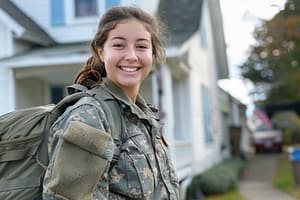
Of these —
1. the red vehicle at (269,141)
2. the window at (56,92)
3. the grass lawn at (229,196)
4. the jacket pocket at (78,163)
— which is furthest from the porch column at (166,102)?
the red vehicle at (269,141)

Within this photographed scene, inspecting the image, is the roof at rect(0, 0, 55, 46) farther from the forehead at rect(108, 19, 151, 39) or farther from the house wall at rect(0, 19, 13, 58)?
the forehead at rect(108, 19, 151, 39)

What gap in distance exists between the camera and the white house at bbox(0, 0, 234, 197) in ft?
29.7

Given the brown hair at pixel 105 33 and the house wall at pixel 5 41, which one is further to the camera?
the house wall at pixel 5 41

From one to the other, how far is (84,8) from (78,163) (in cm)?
961

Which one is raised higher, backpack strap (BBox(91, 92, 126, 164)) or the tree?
the tree

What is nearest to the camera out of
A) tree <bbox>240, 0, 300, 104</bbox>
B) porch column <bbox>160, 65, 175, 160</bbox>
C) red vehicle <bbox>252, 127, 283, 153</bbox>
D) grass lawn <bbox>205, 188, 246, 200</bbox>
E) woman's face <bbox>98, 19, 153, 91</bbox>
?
woman's face <bbox>98, 19, 153, 91</bbox>

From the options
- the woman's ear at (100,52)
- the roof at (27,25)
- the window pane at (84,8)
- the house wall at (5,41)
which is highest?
the window pane at (84,8)

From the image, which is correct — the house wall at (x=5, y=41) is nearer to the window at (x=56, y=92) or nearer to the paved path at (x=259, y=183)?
the window at (x=56, y=92)

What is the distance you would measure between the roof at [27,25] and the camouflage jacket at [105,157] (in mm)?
8049

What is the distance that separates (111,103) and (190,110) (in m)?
9.84

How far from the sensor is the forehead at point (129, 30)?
191cm

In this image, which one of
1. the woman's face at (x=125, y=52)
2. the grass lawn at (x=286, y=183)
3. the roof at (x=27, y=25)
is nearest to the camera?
the woman's face at (x=125, y=52)

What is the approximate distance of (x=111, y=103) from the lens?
5.92 ft

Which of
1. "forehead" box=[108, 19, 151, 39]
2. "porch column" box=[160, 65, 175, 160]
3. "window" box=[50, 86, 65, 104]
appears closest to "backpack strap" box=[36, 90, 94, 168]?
"forehead" box=[108, 19, 151, 39]
